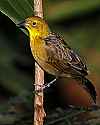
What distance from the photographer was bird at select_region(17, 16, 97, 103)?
1875 millimetres

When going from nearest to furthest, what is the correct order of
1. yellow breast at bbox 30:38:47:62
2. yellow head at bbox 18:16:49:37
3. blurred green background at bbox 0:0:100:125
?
yellow head at bbox 18:16:49:37, yellow breast at bbox 30:38:47:62, blurred green background at bbox 0:0:100:125

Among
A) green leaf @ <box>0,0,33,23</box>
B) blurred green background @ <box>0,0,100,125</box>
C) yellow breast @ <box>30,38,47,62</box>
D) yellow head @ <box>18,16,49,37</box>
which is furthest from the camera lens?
blurred green background @ <box>0,0,100,125</box>

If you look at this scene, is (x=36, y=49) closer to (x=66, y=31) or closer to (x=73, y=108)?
(x=73, y=108)

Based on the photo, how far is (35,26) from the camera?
1.86 metres

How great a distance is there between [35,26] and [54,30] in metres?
1.13

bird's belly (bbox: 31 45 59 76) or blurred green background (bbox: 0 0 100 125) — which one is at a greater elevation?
blurred green background (bbox: 0 0 100 125)

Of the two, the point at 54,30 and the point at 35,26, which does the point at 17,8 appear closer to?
the point at 35,26

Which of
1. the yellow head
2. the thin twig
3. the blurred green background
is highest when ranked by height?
the blurred green background

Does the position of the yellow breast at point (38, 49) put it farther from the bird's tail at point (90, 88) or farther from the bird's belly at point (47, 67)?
the bird's tail at point (90, 88)

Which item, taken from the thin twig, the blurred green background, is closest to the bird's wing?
the thin twig

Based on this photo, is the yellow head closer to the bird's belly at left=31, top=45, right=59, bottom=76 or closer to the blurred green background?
the bird's belly at left=31, top=45, right=59, bottom=76

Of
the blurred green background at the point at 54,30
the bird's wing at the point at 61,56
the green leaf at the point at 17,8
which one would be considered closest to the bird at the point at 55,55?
the bird's wing at the point at 61,56

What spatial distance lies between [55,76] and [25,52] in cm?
161

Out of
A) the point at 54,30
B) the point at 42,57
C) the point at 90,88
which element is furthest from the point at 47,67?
the point at 54,30
